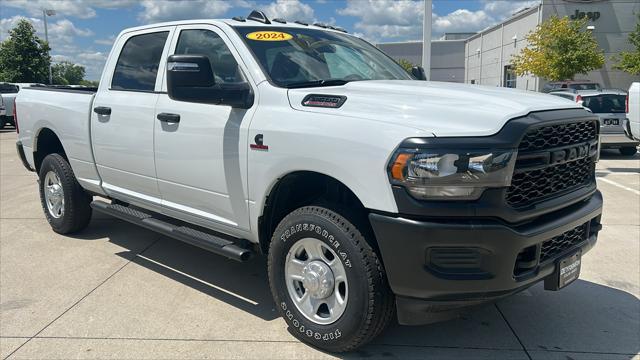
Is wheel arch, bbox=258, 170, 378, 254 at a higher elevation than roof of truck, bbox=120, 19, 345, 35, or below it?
below

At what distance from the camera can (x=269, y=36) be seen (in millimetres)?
4070

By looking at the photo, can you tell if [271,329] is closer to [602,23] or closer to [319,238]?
[319,238]

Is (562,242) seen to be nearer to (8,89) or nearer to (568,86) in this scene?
(568,86)

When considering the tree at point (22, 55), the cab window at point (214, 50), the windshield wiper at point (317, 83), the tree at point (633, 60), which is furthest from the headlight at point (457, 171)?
the tree at point (22, 55)

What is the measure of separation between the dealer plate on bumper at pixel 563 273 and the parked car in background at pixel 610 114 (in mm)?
10601

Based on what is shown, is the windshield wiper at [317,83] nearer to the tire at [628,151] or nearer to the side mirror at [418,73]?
the side mirror at [418,73]

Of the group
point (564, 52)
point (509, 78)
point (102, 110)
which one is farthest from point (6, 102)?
point (509, 78)

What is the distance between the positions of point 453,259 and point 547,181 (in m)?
0.78

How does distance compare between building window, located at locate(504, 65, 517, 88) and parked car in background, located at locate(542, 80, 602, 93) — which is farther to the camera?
building window, located at locate(504, 65, 517, 88)

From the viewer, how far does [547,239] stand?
2.99 meters

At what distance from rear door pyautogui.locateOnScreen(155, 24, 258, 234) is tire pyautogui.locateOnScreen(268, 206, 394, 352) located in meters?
0.45

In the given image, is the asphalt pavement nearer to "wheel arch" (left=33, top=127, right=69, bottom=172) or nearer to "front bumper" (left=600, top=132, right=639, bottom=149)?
"wheel arch" (left=33, top=127, right=69, bottom=172)

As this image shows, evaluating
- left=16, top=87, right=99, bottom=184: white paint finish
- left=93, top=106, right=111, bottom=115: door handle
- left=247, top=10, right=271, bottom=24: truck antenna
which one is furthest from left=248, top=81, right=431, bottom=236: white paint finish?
left=16, top=87, right=99, bottom=184: white paint finish

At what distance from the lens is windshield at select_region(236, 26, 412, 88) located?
3.79 m
